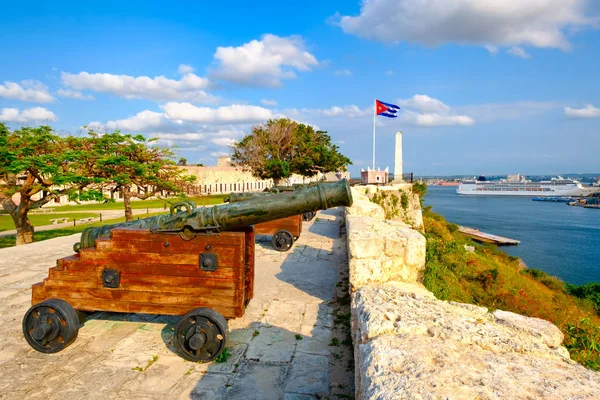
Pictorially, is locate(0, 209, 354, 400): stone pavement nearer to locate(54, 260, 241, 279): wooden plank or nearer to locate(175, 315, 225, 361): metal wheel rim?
locate(175, 315, 225, 361): metal wheel rim

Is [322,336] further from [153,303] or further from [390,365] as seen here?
[390,365]

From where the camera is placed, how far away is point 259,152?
1176 inches

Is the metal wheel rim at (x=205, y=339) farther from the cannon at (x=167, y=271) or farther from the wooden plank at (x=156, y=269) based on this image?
the wooden plank at (x=156, y=269)

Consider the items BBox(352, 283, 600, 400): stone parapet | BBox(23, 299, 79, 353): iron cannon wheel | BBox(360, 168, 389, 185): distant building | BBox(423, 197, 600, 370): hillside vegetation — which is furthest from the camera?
BBox(360, 168, 389, 185): distant building

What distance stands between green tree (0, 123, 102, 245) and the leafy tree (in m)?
16.9

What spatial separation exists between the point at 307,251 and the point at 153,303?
4.34 metres

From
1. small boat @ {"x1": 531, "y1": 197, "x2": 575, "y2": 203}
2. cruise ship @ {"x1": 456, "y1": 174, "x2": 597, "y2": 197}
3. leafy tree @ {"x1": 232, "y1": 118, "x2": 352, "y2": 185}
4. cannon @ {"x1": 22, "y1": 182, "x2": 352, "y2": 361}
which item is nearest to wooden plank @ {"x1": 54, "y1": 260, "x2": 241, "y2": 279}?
cannon @ {"x1": 22, "y1": 182, "x2": 352, "y2": 361}

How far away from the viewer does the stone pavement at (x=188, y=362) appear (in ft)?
9.06

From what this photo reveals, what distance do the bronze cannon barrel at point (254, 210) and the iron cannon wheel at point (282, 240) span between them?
4.12m

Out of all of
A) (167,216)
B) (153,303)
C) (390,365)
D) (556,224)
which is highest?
(167,216)

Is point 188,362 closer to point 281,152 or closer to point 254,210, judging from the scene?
point 254,210

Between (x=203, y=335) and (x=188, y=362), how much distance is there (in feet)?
0.92

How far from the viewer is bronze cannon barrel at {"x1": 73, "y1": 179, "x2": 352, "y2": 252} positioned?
337 cm

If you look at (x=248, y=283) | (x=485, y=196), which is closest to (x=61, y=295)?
(x=248, y=283)
